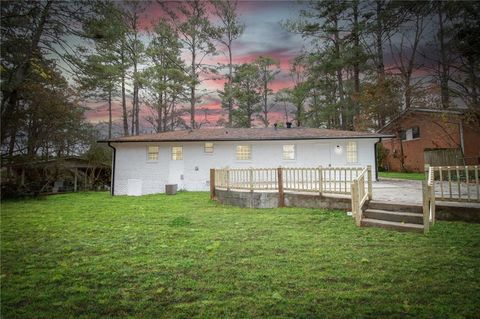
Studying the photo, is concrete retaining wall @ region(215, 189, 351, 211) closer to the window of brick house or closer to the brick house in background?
the brick house in background

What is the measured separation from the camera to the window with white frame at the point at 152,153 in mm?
17984

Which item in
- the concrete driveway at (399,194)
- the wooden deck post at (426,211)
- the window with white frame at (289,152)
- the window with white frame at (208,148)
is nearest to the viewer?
the wooden deck post at (426,211)

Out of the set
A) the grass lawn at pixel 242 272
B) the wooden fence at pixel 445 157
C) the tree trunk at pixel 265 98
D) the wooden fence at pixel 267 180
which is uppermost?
the tree trunk at pixel 265 98

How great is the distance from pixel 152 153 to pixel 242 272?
1544cm

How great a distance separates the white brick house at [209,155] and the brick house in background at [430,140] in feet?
17.3

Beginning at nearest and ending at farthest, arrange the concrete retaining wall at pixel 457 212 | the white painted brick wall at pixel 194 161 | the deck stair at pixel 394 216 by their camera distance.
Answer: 1. the deck stair at pixel 394 216
2. the concrete retaining wall at pixel 457 212
3. the white painted brick wall at pixel 194 161

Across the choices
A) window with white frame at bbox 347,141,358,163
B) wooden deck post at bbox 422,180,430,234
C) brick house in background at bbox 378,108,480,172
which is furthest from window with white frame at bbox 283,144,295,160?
wooden deck post at bbox 422,180,430,234

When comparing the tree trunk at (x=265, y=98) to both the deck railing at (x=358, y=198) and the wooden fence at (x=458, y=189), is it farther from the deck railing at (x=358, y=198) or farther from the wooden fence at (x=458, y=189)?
the deck railing at (x=358, y=198)

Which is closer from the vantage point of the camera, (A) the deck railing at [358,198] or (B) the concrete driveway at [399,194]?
(A) the deck railing at [358,198]

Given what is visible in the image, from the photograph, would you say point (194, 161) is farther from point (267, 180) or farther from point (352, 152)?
point (352, 152)

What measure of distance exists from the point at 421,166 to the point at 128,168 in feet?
76.6

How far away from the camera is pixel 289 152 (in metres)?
17.4

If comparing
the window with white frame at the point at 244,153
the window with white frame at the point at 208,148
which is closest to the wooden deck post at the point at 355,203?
the window with white frame at the point at 244,153

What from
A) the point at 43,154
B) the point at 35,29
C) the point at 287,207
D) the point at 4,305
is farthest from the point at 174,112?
the point at 4,305
